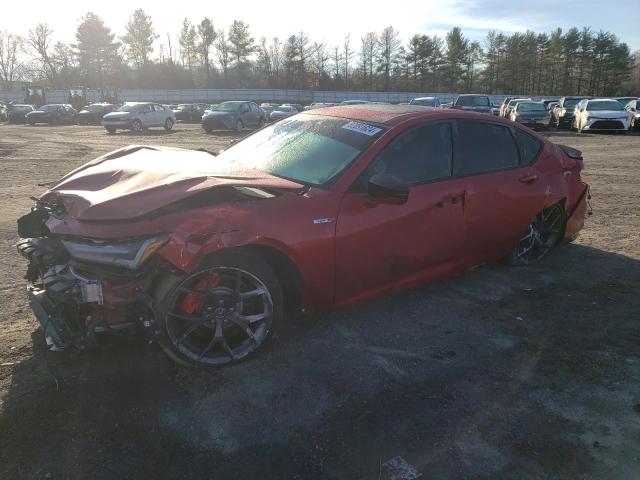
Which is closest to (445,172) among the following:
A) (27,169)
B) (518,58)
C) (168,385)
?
(168,385)

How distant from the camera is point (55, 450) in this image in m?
2.45

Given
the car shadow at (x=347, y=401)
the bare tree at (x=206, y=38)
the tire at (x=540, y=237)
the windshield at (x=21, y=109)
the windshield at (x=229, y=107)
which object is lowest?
the car shadow at (x=347, y=401)

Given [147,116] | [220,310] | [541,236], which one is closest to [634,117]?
[541,236]

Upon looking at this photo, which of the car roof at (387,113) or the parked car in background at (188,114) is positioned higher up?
the parked car in background at (188,114)

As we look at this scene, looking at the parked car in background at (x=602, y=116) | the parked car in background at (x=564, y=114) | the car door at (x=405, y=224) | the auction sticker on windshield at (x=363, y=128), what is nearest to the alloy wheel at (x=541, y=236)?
the car door at (x=405, y=224)

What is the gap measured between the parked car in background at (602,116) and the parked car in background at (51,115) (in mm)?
32448

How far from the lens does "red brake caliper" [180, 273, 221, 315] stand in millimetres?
2984

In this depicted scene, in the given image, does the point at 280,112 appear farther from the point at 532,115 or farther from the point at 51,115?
the point at 51,115

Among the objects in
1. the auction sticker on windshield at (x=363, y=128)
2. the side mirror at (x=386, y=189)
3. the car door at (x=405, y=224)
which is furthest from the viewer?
the auction sticker on windshield at (x=363, y=128)

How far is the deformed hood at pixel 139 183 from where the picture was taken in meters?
2.97

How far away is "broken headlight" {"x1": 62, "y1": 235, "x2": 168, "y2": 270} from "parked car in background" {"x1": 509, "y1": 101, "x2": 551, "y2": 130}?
24942mm

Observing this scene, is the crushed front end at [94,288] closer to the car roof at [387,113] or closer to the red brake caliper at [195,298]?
the red brake caliper at [195,298]

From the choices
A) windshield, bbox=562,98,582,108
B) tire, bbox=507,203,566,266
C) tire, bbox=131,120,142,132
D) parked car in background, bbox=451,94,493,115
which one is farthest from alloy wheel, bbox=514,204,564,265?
windshield, bbox=562,98,582,108

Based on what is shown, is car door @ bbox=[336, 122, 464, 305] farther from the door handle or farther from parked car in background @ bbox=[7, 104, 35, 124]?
parked car in background @ bbox=[7, 104, 35, 124]
